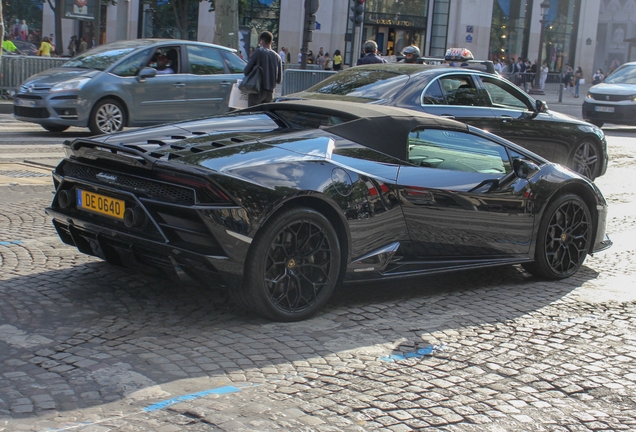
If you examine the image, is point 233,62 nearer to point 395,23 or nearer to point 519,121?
point 519,121

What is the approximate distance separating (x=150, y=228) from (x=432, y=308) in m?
1.91

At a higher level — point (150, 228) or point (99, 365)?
point (150, 228)

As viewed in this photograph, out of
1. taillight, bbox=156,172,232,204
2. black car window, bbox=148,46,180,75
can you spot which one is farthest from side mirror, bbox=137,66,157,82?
taillight, bbox=156,172,232,204

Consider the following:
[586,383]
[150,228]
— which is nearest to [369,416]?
[586,383]

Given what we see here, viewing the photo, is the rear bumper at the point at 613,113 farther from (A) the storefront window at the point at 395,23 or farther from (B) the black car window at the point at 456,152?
(A) the storefront window at the point at 395,23

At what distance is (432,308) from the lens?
541 centimetres

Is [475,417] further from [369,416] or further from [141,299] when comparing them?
[141,299]

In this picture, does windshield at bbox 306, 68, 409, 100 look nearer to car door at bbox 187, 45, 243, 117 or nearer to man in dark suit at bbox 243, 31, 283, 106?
man in dark suit at bbox 243, 31, 283, 106

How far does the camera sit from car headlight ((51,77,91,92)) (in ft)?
43.0

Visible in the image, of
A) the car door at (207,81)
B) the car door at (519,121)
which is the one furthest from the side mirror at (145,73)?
the car door at (519,121)

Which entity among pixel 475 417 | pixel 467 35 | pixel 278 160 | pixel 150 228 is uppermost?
pixel 467 35

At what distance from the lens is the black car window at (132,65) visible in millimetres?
13562

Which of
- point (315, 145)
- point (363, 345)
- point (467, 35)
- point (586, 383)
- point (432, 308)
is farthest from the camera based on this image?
point (467, 35)

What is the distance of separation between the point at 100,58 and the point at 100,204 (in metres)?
9.67
